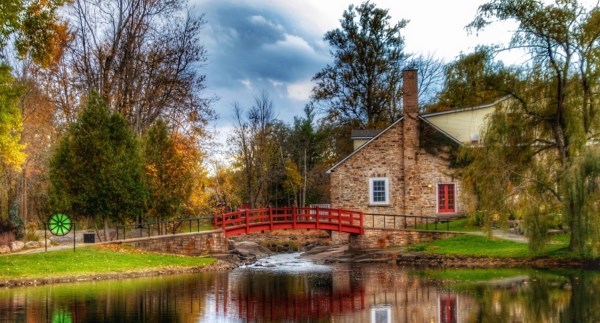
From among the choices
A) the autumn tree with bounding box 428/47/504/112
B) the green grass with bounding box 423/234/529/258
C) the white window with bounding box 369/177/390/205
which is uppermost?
the autumn tree with bounding box 428/47/504/112

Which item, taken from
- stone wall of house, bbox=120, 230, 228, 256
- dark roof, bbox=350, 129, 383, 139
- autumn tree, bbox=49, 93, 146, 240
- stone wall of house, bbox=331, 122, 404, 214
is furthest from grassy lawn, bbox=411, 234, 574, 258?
autumn tree, bbox=49, 93, 146, 240

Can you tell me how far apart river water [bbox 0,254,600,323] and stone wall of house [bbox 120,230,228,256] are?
4636 millimetres

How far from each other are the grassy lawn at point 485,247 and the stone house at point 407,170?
480 cm

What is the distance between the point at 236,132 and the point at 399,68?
13.9 metres

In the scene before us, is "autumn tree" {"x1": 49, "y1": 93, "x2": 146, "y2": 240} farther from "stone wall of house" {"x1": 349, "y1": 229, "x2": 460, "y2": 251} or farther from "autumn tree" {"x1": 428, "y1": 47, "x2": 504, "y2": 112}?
"autumn tree" {"x1": 428, "y1": 47, "x2": 504, "y2": 112}

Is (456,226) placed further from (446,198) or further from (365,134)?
(365,134)

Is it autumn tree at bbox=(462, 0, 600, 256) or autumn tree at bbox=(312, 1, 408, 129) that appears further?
autumn tree at bbox=(312, 1, 408, 129)

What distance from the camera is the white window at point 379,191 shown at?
3766cm

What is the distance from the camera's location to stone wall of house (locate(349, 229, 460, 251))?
3397cm

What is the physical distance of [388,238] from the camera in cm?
3509

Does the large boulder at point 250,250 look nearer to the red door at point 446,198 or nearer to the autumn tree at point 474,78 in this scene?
the red door at point 446,198

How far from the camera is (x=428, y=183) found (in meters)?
37.2

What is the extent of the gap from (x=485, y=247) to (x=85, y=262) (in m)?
15.9

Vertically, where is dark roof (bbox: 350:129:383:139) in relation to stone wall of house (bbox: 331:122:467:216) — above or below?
above
